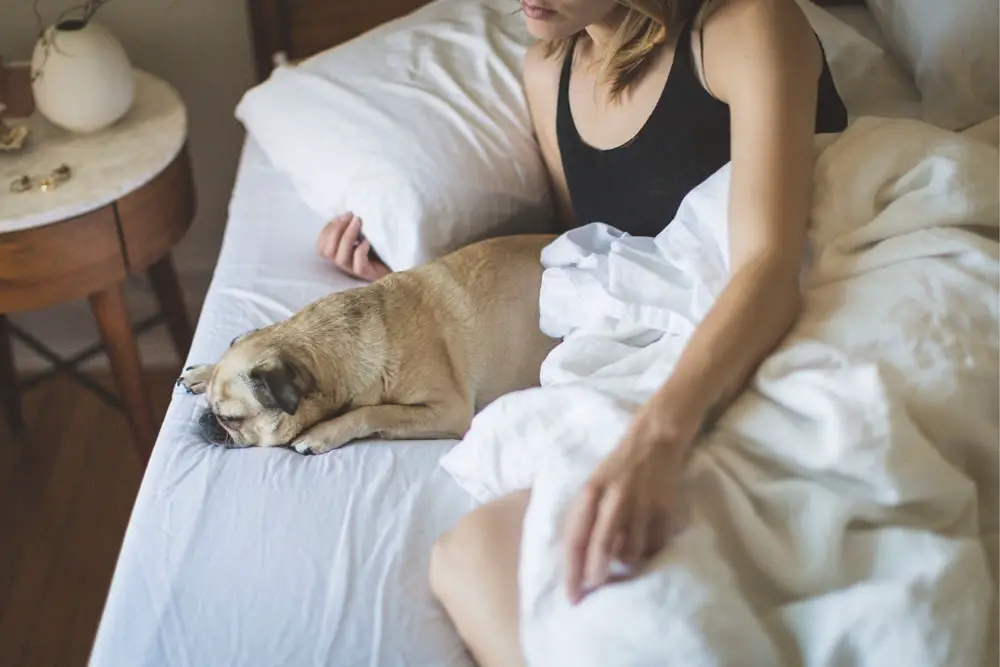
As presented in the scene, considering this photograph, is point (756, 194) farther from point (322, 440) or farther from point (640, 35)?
point (322, 440)

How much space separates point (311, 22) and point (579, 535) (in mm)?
1190

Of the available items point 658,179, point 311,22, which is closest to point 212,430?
point 658,179

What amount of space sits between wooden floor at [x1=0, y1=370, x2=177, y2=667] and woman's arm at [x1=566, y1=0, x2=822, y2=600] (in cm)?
105

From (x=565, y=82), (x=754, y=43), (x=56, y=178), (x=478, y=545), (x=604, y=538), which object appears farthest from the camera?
(x=56, y=178)

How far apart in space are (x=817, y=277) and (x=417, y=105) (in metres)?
0.61

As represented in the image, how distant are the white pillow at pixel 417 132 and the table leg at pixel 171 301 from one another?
38 cm

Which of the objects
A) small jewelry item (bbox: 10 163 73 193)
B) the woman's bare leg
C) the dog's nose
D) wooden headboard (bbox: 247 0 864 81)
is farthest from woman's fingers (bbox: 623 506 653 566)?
wooden headboard (bbox: 247 0 864 81)

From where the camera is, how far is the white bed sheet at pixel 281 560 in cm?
78

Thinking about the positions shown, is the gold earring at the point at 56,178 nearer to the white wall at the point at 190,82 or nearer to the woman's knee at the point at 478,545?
the white wall at the point at 190,82

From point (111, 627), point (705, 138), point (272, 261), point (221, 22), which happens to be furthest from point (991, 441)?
point (221, 22)

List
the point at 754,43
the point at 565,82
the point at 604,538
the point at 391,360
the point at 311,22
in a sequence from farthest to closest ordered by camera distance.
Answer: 1. the point at 311,22
2. the point at 565,82
3. the point at 391,360
4. the point at 754,43
5. the point at 604,538

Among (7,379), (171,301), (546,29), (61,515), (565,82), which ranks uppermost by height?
(546,29)

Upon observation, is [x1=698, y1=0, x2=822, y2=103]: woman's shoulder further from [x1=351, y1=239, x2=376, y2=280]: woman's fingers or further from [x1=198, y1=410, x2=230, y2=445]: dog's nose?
[x1=198, y1=410, x2=230, y2=445]: dog's nose

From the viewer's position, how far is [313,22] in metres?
1.57
